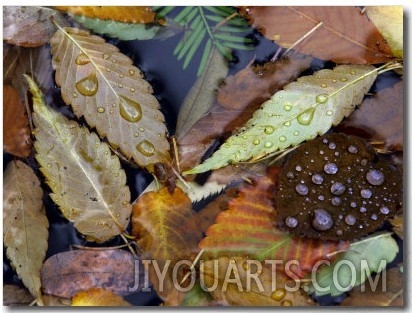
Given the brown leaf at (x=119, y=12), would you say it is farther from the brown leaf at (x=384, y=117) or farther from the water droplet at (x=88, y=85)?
the brown leaf at (x=384, y=117)

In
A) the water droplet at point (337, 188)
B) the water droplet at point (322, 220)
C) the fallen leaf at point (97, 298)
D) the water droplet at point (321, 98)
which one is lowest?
the fallen leaf at point (97, 298)

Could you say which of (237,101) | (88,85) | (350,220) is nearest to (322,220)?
(350,220)

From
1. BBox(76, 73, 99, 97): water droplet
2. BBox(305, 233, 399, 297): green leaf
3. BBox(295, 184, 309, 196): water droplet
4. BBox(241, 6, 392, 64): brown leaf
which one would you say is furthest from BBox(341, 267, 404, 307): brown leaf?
BBox(76, 73, 99, 97): water droplet

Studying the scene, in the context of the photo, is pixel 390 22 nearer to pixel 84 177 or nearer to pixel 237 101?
pixel 237 101

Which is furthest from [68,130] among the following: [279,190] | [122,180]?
[279,190]

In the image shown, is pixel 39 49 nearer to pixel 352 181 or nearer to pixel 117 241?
pixel 117 241

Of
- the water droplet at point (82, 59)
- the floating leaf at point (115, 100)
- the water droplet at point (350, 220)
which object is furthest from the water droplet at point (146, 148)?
the water droplet at point (350, 220)
